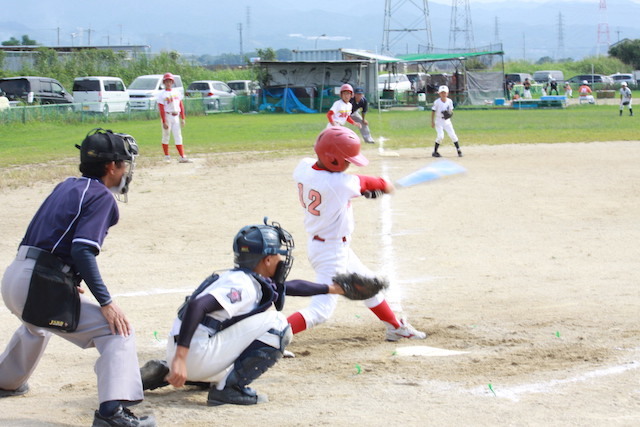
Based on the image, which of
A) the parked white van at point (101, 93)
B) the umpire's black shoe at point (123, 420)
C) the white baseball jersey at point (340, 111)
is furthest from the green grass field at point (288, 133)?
the umpire's black shoe at point (123, 420)

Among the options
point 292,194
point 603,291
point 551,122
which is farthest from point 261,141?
point 603,291

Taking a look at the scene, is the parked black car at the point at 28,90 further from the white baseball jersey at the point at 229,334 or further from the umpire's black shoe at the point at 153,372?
the white baseball jersey at the point at 229,334

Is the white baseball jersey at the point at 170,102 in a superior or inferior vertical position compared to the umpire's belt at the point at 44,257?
superior

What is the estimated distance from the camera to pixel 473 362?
559cm

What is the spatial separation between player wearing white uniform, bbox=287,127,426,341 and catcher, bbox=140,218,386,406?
3.04 feet

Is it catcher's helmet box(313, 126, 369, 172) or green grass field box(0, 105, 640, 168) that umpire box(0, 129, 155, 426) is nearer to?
catcher's helmet box(313, 126, 369, 172)

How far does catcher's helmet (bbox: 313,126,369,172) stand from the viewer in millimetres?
5621

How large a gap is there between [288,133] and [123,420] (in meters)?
23.4

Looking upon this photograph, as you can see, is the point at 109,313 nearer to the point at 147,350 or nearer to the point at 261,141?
the point at 147,350

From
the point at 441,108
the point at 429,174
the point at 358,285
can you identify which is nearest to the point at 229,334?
the point at 358,285

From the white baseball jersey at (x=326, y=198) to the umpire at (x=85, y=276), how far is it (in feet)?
5.37

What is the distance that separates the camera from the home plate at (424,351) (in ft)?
19.2

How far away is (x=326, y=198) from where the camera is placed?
5715 mm

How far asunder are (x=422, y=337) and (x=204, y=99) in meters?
36.4
